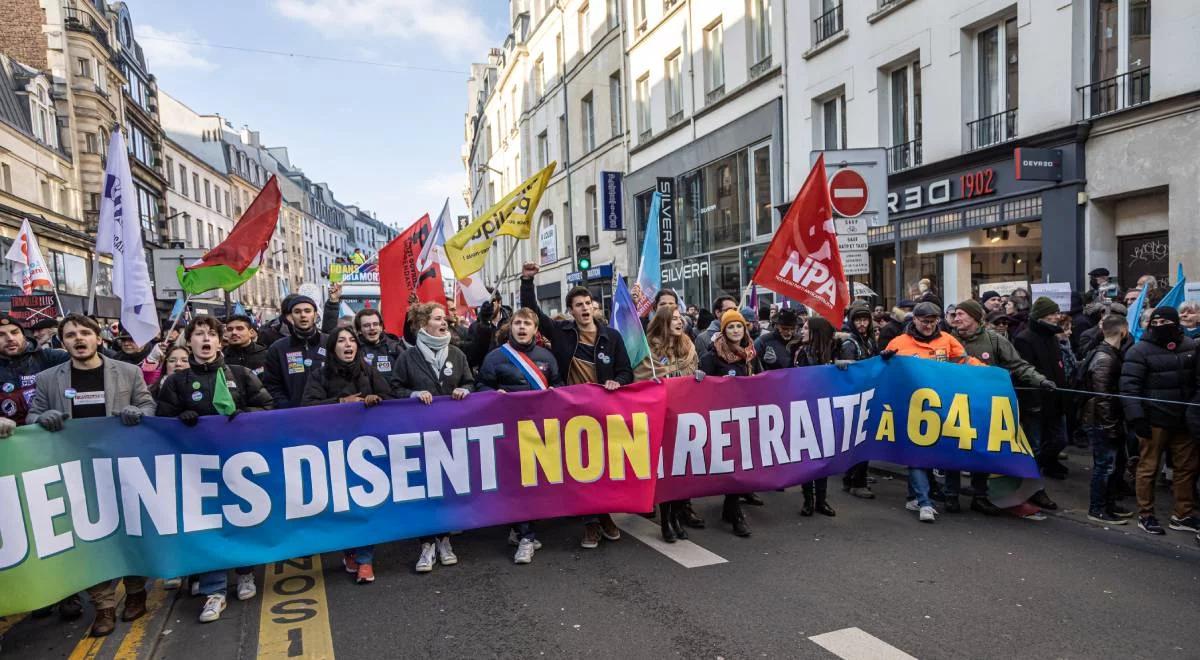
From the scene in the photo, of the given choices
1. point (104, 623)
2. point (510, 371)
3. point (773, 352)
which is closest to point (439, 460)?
point (510, 371)

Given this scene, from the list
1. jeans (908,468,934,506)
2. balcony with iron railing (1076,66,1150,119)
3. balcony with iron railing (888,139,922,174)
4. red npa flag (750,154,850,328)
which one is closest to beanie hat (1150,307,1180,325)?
jeans (908,468,934,506)

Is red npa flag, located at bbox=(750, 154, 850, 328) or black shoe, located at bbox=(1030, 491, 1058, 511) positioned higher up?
red npa flag, located at bbox=(750, 154, 850, 328)

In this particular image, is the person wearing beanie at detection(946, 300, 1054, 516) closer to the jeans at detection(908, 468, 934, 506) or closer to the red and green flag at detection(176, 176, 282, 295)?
the jeans at detection(908, 468, 934, 506)

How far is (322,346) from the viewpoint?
6.23 m

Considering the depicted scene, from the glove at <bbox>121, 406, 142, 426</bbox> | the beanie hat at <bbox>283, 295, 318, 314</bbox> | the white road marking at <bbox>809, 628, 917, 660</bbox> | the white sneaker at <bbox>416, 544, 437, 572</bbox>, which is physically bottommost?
the white road marking at <bbox>809, 628, 917, 660</bbox>

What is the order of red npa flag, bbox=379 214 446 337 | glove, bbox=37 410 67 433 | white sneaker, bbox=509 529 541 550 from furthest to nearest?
red npa flag, bbox=379 214 446 337 < white sneaker, bbox=509 529 541 550 < glove, bbox=37 410 67 433

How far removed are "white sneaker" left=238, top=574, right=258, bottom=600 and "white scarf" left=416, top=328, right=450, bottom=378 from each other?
1836mm

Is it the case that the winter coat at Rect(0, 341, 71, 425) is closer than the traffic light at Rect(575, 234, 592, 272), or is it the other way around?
the winter coat at Rect(0, 341, 71, 425)

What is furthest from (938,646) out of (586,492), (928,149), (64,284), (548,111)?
(64,284)

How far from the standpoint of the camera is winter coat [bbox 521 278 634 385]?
5902 millimetres

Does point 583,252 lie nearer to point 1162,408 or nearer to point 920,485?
point 920,485

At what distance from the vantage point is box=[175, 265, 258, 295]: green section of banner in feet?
25.4

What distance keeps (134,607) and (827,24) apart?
55.7 ft

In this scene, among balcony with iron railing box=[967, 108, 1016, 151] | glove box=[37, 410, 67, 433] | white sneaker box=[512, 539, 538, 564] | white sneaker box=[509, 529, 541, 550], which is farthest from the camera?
balcony with iron railing box=[967, 108, 1016, 151]
